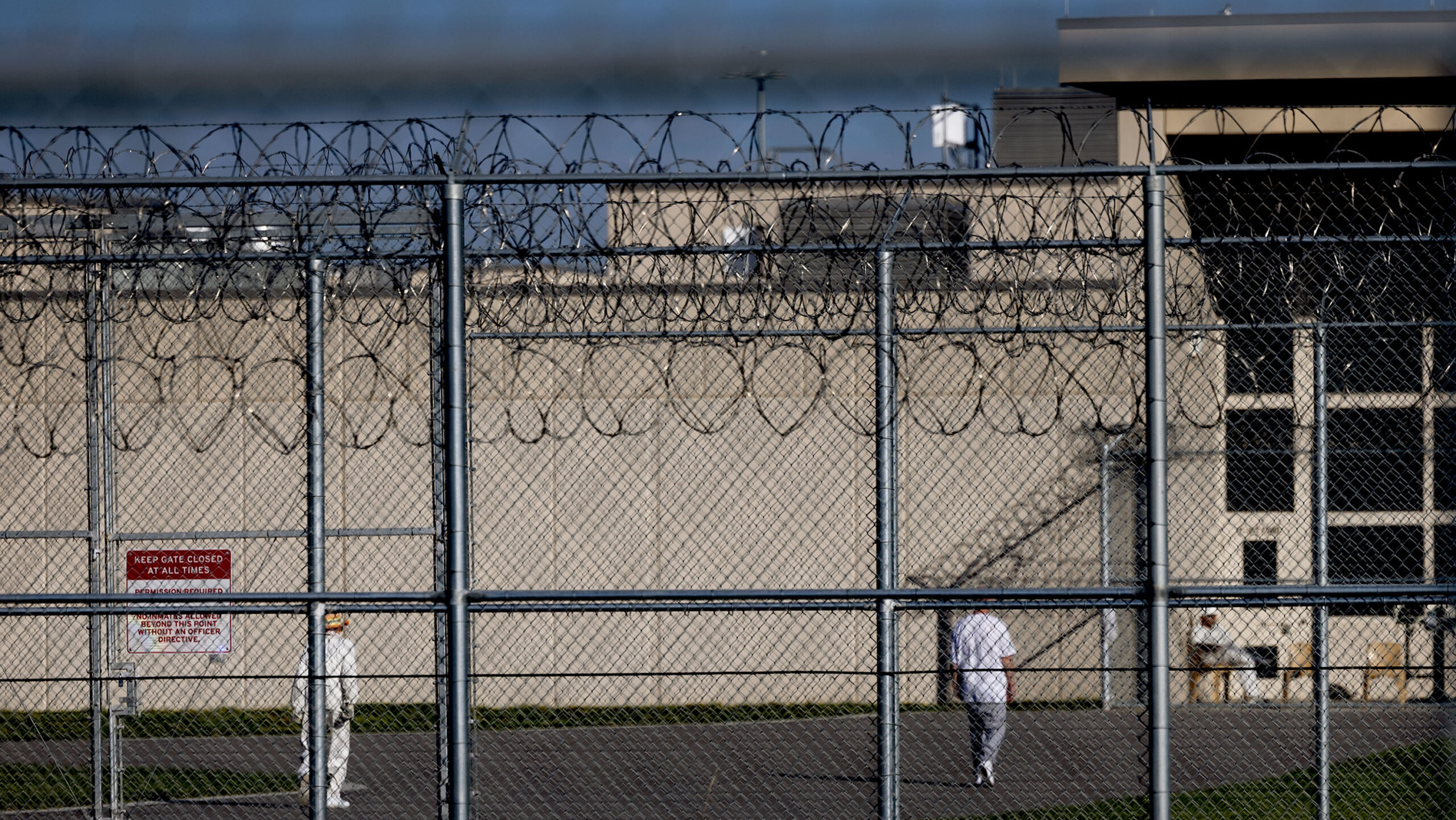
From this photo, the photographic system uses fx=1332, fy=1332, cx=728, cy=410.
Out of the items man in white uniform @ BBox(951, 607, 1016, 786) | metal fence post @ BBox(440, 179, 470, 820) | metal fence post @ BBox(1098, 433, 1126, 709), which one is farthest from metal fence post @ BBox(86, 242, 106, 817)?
metal fence post @ BBox(1098, 433, 1126, 709)

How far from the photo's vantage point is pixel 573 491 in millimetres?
12133

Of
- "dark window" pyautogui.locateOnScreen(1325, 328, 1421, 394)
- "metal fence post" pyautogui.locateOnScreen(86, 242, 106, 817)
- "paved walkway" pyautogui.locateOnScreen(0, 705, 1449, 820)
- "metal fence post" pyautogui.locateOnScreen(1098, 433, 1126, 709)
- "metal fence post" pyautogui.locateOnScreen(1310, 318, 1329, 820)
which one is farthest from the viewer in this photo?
"dark window" pyautogui.locateOnScreen(1325, 328, 1421, 394)

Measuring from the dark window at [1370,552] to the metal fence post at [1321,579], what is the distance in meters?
5.88

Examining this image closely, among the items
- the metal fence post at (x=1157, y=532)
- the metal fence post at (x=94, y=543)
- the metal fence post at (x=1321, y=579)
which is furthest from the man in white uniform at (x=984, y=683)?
A: the metal fence post at (x=94, y=543)

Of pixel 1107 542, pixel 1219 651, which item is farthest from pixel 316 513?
pixel 1219 651

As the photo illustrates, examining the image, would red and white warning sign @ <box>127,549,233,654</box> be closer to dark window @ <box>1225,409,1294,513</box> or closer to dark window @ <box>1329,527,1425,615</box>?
dark window @ <box>1225,409,1294,513</box>

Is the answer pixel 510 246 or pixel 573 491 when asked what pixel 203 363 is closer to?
pixel 573 491

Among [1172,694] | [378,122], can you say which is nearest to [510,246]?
[378,122]

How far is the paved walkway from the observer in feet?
27.8

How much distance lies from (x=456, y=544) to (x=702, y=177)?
1.44 metres

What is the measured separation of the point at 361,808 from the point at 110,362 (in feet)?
10.6

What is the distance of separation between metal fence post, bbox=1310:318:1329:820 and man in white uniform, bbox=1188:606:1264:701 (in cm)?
361

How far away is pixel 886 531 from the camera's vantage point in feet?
19.3

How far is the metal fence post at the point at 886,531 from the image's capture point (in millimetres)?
5543
